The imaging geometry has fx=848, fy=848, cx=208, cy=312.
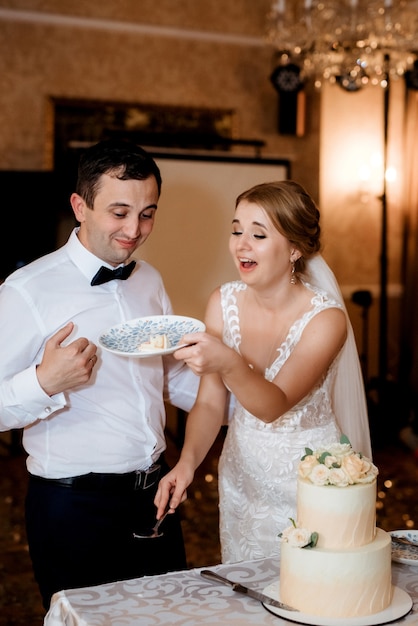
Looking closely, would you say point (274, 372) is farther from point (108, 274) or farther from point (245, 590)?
point (245, 590)

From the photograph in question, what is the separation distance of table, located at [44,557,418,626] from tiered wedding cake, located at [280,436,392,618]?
0.08m

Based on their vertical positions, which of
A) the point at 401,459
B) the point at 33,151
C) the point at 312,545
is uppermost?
the point at 33,151

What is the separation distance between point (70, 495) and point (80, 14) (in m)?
5.77

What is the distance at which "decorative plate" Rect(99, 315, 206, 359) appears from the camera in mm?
2204

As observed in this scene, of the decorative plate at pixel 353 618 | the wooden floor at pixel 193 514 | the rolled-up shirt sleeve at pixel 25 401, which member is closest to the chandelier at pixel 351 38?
the wooden floor at pixel 193 514

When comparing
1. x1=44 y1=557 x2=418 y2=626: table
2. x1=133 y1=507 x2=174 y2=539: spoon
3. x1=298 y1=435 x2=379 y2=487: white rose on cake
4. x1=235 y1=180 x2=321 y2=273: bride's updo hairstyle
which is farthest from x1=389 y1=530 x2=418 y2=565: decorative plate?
x1=235 y1=180 x2=321 y2=273: bride's updo hairstyle

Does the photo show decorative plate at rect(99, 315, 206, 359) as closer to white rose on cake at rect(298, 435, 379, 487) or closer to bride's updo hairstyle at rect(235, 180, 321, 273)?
bride's updo hairstyle at rect(235, 180, 321, 273)

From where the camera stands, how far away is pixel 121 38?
733 cm

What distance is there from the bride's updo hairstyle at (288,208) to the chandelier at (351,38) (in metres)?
4.11

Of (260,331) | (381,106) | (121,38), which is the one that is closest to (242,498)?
(260,331)

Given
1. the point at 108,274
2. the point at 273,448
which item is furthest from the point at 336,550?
the point at 108,274

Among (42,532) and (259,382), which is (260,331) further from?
(42,532)

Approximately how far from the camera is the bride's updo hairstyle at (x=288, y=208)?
8.15 ft

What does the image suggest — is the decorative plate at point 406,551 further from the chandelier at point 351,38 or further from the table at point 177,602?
the chandelier at point 351,38
